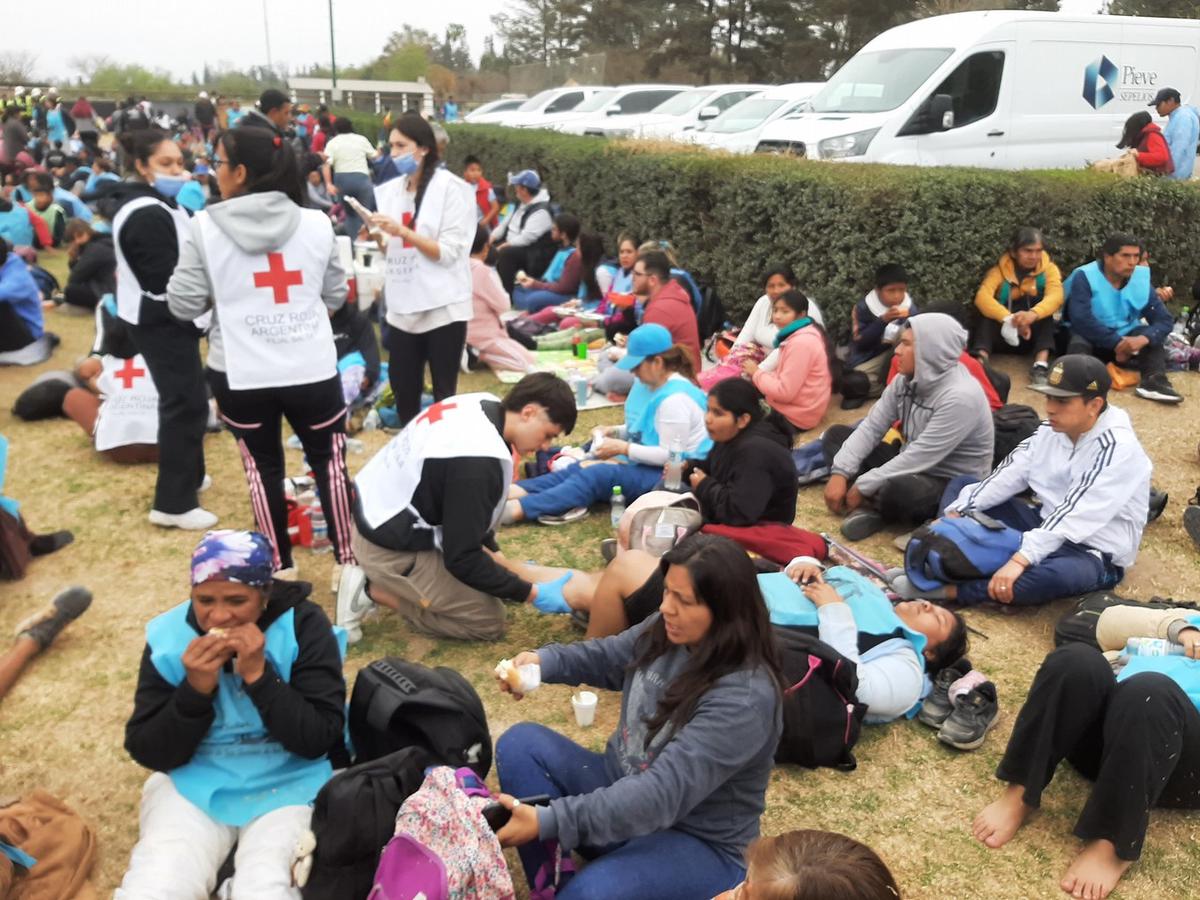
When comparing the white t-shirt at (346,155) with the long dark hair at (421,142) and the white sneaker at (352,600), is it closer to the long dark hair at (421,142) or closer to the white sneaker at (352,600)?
the long dark hair at (421,142)

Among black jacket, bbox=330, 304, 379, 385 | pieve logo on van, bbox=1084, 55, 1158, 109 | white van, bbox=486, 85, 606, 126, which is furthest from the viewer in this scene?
white van, bbox=486, 85, 606, 126

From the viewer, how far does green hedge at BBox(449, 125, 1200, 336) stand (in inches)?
277

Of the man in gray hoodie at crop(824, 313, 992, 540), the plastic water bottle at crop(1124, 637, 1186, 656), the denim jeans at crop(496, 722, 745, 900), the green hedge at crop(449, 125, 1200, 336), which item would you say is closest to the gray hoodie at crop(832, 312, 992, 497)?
the man in gray hoodie at crop(824, 313, 992, 540)

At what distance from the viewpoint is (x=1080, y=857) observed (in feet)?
9.81

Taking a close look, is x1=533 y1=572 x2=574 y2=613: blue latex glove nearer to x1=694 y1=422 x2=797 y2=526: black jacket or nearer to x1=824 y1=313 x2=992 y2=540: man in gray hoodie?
x1=694 y1=422 x2=797 y2=526: black jacket

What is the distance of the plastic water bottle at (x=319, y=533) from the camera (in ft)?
16.6

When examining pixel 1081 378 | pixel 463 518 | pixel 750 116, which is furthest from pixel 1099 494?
pixel 750 116

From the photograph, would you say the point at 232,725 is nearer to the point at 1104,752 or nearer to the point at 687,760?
the point at 687,760

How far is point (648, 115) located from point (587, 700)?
619 inches

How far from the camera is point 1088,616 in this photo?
402 cm

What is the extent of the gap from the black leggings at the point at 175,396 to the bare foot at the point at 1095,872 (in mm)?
4319

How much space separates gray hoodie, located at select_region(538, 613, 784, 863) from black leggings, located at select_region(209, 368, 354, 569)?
2217 millimetres

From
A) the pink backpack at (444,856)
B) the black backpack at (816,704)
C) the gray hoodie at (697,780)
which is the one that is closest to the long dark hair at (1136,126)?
the black backpack at (816,704)

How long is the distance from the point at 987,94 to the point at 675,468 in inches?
253
